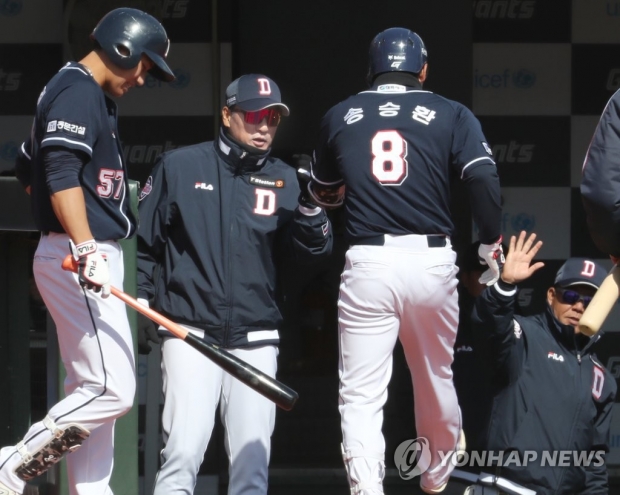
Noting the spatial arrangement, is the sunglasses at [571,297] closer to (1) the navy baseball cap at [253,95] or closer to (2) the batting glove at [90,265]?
(1) the navy baseball cap at [253,95]

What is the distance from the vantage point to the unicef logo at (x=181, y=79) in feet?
18.6

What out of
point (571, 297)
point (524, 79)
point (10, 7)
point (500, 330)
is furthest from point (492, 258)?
point (10, 7)

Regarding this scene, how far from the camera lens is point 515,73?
5789mm

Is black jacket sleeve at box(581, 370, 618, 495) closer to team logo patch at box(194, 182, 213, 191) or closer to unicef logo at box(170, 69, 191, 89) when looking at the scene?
team logo patch at box(194, 182, 213, 191)

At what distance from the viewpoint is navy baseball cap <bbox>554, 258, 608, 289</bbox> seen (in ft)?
14.5

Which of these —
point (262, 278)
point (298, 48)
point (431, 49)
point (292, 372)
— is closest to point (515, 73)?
point (431, 49)

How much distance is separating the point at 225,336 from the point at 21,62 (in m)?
2.16

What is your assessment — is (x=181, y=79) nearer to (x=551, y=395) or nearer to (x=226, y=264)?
(x=226, y=264)

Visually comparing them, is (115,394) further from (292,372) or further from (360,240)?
(292,372)

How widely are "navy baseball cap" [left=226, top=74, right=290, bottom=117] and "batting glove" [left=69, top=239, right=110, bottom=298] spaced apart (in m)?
0.98

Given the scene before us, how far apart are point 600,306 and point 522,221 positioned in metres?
3.27

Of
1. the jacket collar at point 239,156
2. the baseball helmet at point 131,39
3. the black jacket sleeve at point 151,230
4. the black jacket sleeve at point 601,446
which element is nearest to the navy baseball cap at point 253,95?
the jacket collar at point 239,156

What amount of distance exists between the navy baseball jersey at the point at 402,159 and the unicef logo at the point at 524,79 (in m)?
1.82

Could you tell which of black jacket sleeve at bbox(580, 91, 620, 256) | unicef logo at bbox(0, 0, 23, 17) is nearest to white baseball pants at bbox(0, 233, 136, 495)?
black jacket sleeve at bbox(580, 91, 620, 256)
